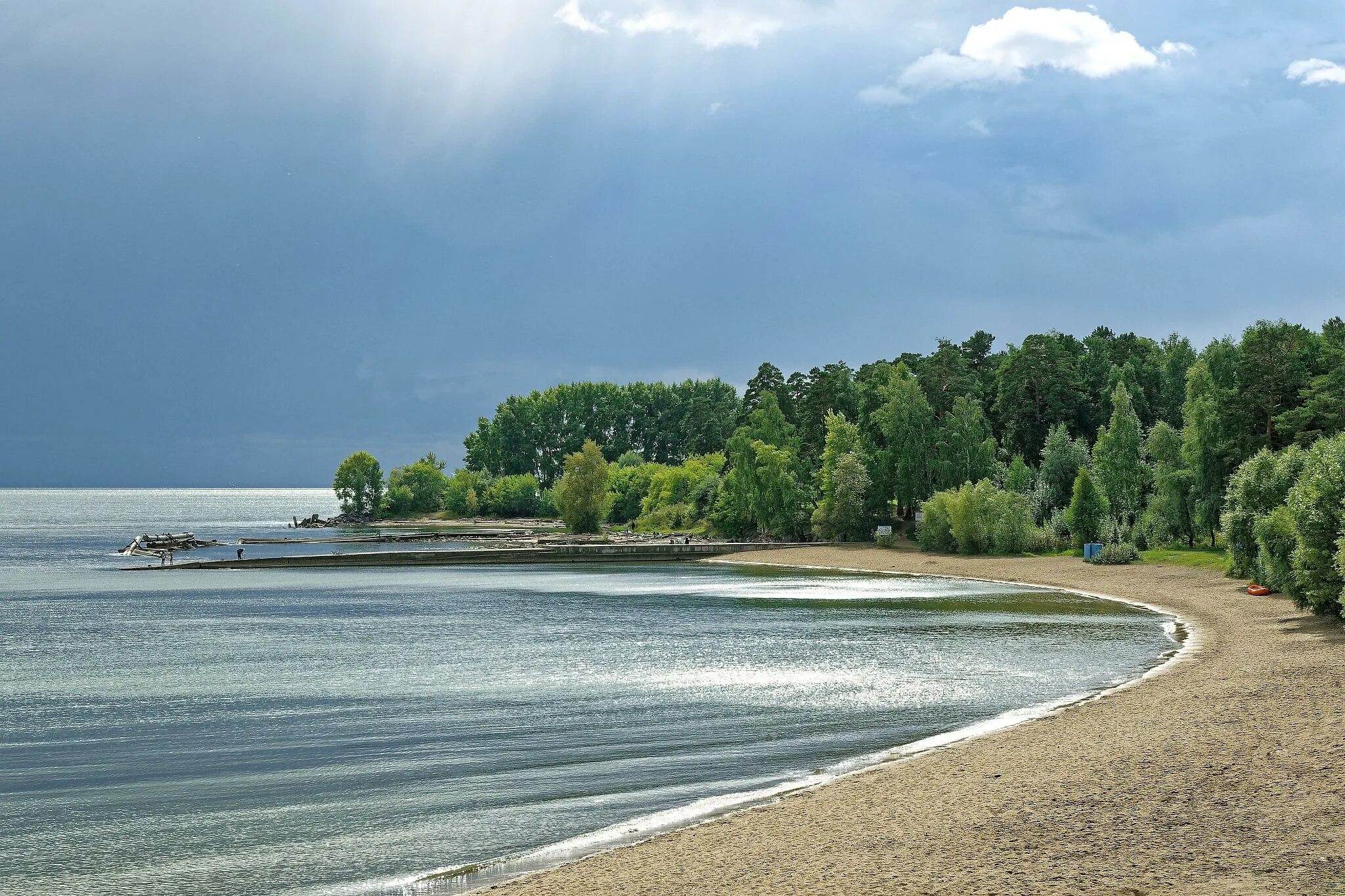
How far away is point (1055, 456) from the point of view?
303 ft

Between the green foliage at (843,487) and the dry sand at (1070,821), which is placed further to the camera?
the green foliage at (843,487)

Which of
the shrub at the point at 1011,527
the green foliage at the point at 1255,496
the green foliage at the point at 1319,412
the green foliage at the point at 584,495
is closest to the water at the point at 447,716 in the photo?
the green foliage at the point at 1255,496

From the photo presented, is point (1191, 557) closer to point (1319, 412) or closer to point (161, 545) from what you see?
point (1319, 412)

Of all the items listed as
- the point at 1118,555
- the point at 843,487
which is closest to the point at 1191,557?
the point at 1118,555

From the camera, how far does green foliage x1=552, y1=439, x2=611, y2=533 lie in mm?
137750

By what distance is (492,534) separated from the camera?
15038cm

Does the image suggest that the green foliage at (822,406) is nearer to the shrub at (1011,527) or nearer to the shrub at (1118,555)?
the shrub at (1011,527)

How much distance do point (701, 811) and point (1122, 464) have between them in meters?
75.1

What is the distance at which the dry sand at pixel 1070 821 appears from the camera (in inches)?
466

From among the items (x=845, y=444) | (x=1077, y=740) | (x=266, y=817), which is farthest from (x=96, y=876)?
(x=845, y=444)

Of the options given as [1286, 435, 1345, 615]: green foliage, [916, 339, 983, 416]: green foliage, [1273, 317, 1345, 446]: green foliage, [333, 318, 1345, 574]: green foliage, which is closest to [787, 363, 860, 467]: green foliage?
[333, 318, 1345, 574]: green foliage

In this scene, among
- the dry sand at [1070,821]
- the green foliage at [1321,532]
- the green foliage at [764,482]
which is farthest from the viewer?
the green foliage at [764,482]

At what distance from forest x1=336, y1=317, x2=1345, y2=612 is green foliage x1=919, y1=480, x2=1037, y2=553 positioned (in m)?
0.14

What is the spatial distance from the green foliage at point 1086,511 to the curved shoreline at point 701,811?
2012 inches
